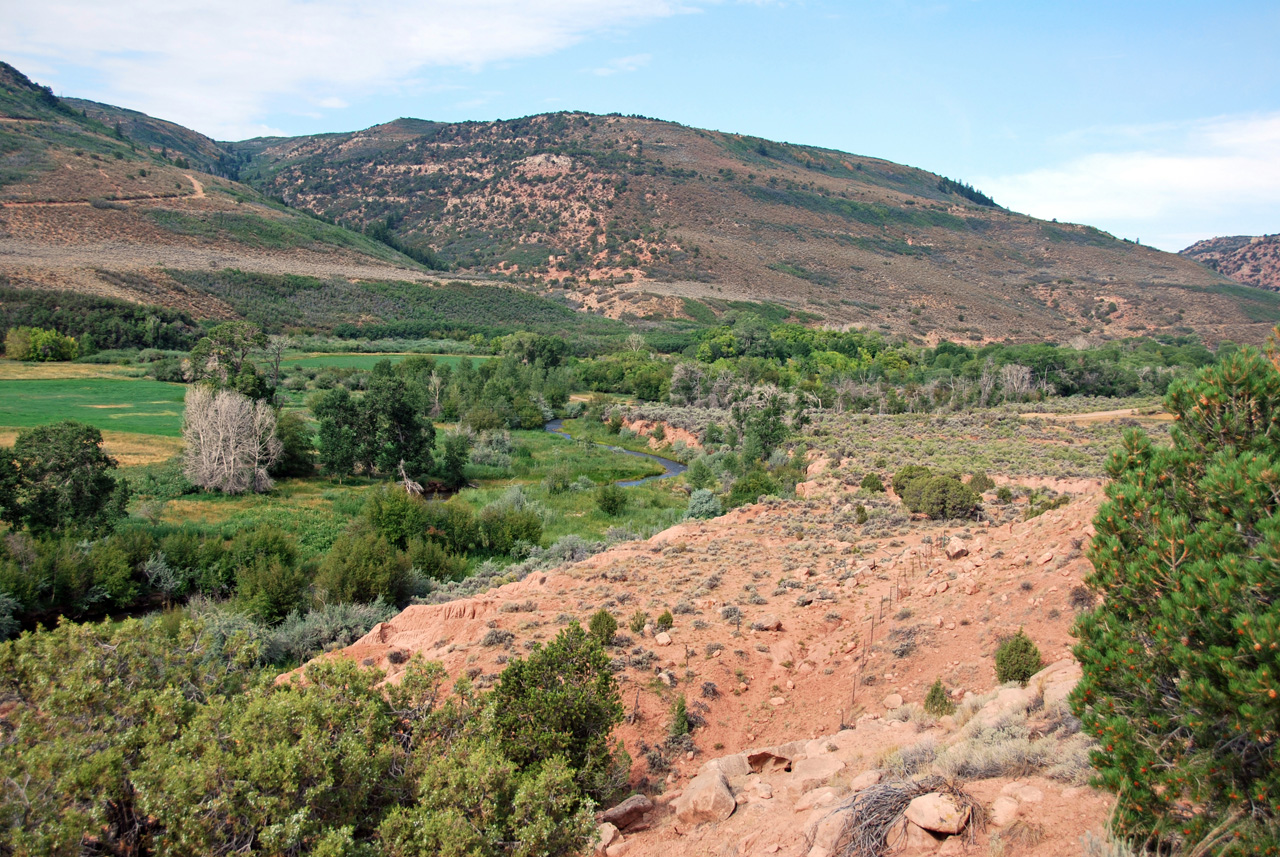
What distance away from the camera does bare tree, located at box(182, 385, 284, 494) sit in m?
29.1

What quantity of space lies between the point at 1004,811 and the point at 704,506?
22921mm

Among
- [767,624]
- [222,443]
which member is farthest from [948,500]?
[222,443]

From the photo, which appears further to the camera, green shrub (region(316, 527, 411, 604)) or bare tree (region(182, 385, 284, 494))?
bare tree (region(182, 385, 284, 494))

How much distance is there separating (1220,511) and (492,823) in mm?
6347

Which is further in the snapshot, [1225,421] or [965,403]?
[965,403]

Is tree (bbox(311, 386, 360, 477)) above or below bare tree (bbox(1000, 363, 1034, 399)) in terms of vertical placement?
below

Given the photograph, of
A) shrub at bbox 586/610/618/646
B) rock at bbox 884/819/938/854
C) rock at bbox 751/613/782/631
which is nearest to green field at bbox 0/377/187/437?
shrub at bbox 586/610/618/646

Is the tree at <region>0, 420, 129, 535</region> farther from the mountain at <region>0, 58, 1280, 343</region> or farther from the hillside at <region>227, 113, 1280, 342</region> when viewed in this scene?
the hillside at <region>227, 113, 1280, 342</region>

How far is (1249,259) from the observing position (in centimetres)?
15050

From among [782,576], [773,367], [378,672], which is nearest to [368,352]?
[773,367]

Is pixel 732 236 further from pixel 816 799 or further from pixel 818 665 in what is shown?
pixel 816 799

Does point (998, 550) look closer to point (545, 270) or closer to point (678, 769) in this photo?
point (678, 769)

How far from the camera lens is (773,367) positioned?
6706cm

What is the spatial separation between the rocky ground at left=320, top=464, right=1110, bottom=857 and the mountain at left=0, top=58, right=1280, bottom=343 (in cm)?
7518
